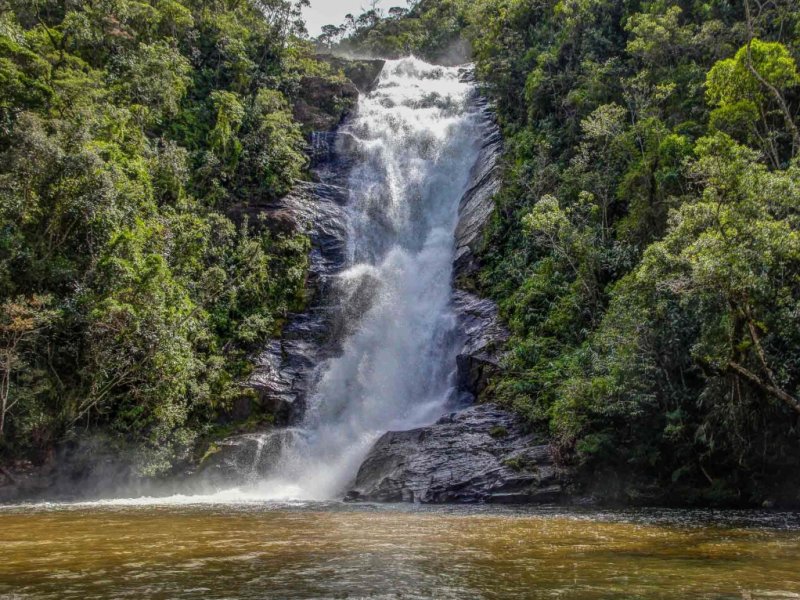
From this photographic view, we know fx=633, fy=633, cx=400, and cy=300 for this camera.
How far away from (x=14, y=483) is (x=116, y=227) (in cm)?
966

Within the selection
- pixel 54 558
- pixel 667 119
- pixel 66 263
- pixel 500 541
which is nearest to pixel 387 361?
pixel 66 263

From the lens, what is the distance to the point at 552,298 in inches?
1001

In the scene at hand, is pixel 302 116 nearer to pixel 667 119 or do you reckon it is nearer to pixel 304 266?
pixel 304 266

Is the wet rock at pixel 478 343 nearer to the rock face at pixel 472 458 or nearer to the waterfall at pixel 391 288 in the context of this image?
the rock face at pixel 472 458

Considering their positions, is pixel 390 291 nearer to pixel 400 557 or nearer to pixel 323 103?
pixel 323 103

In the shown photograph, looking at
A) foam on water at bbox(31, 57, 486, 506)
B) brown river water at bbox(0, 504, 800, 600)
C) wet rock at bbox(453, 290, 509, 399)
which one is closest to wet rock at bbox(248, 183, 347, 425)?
foam on water at bbox(31, 57, 486, 506)

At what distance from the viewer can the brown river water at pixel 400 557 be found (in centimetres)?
624

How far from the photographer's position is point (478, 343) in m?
25.8

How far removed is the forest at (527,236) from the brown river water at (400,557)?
430 cm

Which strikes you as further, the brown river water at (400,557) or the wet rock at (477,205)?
the wet rock at (477,205)

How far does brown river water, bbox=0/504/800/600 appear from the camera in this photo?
6242mm

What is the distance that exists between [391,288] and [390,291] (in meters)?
0.21

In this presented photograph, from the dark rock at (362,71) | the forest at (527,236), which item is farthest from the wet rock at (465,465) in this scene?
the dark rock at (362,71)

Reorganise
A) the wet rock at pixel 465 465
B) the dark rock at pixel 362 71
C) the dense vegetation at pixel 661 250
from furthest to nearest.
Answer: the dark rock at pixel 362 71, the wet rock at pixel 465 465, the dense vegetation at pixel 661 250
